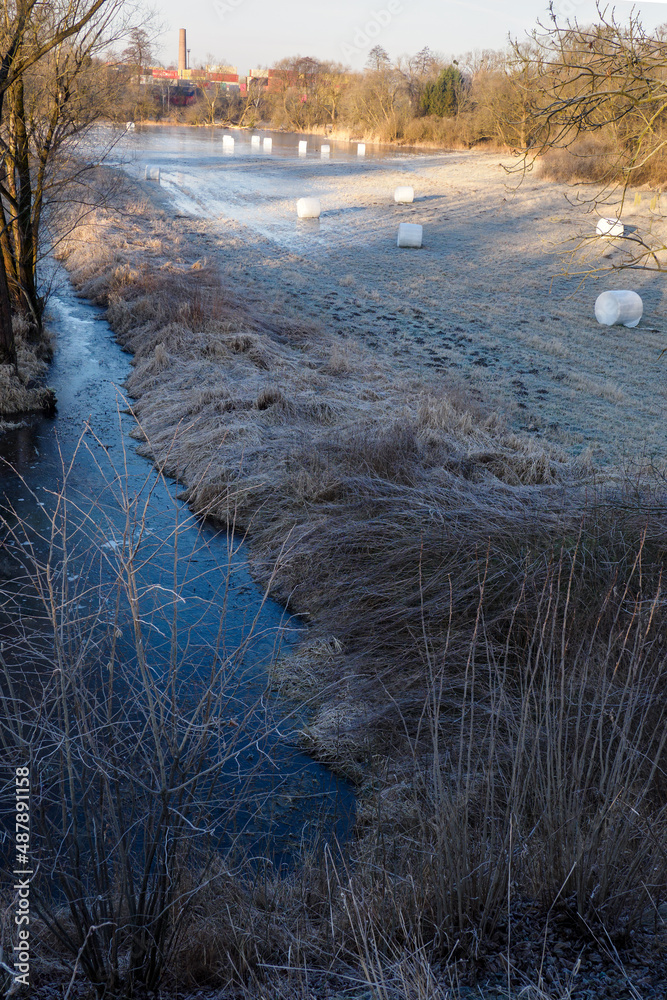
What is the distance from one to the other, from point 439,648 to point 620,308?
11.3 metres

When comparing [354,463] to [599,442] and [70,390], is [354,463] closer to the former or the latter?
[599,442]

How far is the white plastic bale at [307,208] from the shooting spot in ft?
77.1

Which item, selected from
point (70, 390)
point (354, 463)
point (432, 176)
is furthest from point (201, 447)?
point (432, 176)

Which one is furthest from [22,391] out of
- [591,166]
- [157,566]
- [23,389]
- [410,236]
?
[591,166]

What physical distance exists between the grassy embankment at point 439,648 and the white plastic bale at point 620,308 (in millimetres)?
5349

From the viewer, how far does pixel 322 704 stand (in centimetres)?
484

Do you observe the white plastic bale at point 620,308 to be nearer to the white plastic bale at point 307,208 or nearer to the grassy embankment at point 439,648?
the grassy embankment at point 439,648

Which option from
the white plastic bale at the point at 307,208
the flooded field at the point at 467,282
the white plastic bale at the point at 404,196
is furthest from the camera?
the white plastic bale at the point at 404,196

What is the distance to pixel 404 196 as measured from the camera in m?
26.7

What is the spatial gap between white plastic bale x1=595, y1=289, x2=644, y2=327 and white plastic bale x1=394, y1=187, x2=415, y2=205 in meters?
14.4

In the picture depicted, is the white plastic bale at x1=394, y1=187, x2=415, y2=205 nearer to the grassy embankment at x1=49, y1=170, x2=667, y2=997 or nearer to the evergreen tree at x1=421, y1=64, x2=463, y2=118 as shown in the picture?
the grassy embankment at x1=49, y1=170, x2=667, y2=997

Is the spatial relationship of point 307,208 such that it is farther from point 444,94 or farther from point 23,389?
point 444,94

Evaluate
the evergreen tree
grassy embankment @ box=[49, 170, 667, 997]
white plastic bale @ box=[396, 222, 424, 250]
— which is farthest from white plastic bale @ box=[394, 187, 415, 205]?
the evergreen tree

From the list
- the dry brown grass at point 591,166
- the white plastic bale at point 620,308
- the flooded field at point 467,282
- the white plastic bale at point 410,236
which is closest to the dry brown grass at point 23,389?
the flooded field at point 467,282
